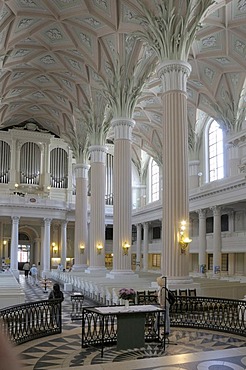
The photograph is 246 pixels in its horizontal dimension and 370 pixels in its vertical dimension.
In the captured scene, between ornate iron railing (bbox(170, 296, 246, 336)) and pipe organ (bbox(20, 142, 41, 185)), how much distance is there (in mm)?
30218

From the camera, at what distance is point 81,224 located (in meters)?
35.4

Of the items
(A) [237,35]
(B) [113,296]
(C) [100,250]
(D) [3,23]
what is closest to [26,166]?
(C) [100,250]

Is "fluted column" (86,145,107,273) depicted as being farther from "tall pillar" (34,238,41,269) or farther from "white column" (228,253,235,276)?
"tall pillar" (34,238,41,269)

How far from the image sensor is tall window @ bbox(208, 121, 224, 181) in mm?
32750

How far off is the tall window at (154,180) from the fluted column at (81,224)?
10.0 meters

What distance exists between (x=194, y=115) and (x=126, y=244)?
1493 cm

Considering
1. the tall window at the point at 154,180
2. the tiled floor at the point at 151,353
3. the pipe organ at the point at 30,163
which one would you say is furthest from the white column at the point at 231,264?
the pipe organ at the point at 30,163

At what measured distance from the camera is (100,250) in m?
28.2

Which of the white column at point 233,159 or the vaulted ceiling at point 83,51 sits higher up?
the vaulted ceiling at point 83,51

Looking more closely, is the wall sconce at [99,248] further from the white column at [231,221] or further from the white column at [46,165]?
the white column at [46,165]

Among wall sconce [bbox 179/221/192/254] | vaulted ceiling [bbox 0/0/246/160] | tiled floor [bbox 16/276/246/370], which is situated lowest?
tiled floor [bbox 16/276/246/370]

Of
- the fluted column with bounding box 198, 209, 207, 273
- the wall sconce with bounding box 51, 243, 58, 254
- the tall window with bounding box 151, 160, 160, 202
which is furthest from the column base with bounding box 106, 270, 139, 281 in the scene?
the wall sconce with bounding box 51, 243, 58, 254

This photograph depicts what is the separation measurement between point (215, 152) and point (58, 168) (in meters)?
16.8

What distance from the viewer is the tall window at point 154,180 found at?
1745 inches
